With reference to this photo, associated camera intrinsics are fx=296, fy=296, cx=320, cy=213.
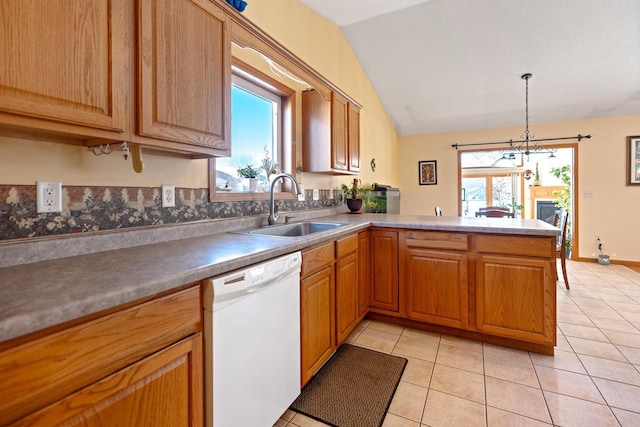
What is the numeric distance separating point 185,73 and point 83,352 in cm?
109

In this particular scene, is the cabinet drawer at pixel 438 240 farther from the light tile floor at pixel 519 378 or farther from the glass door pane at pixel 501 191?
the glass door pane at pixel 501 191

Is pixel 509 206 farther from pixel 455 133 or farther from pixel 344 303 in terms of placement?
pixel 344 303

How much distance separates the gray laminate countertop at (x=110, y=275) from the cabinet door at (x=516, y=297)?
4.69 ft

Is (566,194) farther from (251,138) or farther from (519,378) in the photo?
(251,138)

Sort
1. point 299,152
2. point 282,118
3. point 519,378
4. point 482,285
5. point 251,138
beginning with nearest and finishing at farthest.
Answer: point 519,378, point 482,285, point 251,138, point 282,118, point 299,152

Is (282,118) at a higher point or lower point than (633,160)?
higher

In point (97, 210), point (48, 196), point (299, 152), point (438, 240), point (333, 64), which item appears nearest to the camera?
point (48, 196)

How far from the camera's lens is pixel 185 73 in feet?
4.14

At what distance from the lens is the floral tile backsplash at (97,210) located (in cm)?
100

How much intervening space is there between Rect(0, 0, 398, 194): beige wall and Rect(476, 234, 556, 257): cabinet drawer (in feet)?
5.18

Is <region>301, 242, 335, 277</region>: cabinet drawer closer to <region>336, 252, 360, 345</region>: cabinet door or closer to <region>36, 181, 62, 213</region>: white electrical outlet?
<region>336, 252, 360, 345</region>: cabinet door

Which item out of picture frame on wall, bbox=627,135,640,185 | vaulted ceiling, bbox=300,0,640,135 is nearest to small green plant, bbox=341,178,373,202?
vaulted ceiling, bbox=300,0,640,135

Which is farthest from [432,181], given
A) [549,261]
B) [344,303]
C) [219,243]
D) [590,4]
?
[219,243]

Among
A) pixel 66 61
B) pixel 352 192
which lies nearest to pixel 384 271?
pixel 352 192
